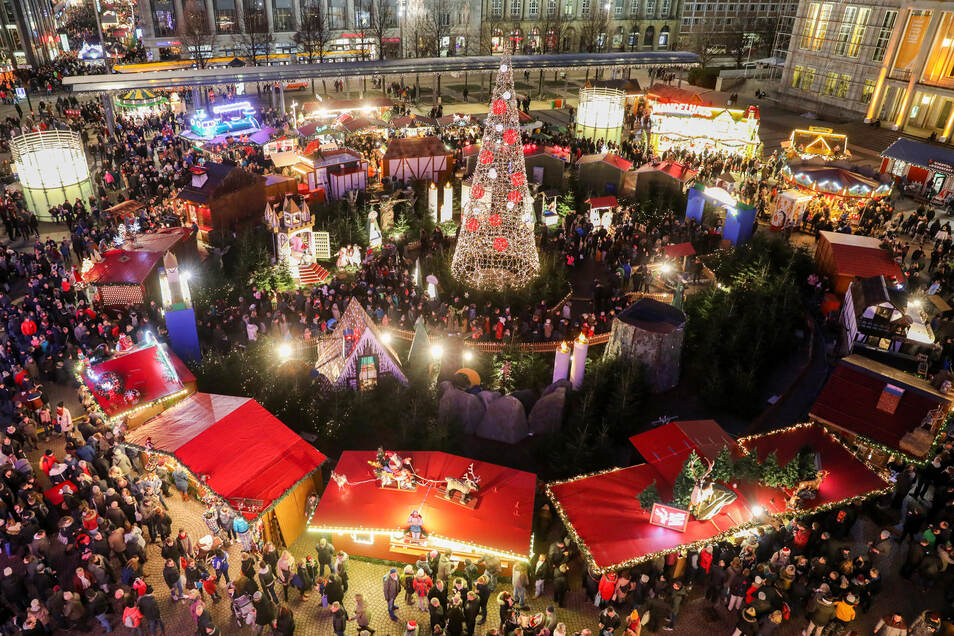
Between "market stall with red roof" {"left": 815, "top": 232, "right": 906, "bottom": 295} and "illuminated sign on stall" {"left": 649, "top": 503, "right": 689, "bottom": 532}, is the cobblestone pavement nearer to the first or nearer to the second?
"illuminated sign on stall" {"left": 649, "top": 503, "right": 689, "bottom": 532}

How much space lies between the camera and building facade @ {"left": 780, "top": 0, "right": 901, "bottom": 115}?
39750 millimetres

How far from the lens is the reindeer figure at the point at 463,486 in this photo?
37.8ft

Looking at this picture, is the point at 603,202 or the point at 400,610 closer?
the point at 400,610

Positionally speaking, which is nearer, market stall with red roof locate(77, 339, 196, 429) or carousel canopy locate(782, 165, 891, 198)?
market stall with red roof locate(77, 339, 196, 429)

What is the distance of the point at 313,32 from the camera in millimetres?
51500

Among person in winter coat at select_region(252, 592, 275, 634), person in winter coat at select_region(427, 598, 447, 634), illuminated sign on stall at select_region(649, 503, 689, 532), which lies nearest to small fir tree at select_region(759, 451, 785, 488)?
illuminated sign on stall at select_region(649, 503, 689, 532)

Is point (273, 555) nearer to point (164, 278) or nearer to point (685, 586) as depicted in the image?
point (685, 586)

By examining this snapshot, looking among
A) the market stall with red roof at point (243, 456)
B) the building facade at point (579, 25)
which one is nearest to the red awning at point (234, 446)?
the market stall with red roof at point (243, 456)

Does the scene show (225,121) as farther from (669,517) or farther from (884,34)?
(884,34)

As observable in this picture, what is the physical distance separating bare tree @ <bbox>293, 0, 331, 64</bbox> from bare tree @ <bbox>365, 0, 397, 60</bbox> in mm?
3467

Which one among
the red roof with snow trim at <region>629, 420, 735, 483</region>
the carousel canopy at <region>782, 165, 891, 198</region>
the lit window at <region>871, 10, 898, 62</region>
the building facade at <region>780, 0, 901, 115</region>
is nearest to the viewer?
the red roof with snow trim at <region>629, 420, 735, 483</region>

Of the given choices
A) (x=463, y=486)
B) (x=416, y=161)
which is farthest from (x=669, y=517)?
(x=416, y=161)

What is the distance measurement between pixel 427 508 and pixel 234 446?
3.86 m

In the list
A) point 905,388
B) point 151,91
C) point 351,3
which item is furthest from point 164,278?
point 351,3
